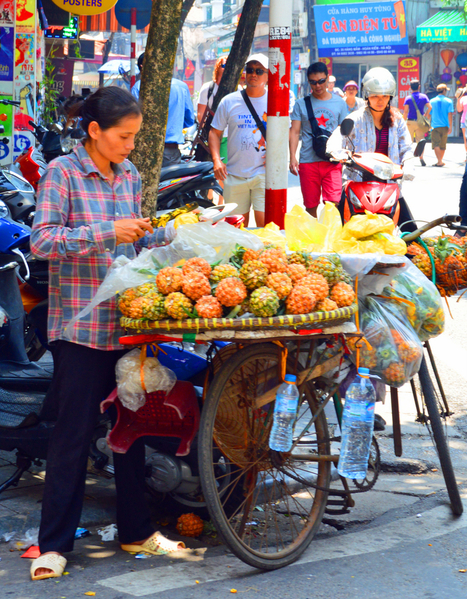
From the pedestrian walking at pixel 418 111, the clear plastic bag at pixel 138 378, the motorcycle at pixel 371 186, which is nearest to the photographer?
the clear plastic bag at pixel 138 378

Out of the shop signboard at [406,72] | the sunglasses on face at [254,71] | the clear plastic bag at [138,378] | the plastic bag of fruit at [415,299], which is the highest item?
the shop signboard at [406,72]

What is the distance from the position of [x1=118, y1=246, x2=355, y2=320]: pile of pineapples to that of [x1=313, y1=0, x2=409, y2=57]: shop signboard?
31.6 m

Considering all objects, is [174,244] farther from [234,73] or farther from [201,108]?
[201,108]

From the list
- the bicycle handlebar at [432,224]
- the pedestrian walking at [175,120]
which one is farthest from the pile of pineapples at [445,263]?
the pedestrian walking at [175,120]

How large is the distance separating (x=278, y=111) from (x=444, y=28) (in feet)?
91.7

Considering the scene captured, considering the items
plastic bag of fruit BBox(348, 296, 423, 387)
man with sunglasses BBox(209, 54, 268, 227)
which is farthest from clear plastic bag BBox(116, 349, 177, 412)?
man with sunglasses BBox(209, 54, 268, 227)

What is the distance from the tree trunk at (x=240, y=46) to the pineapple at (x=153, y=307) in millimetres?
5805

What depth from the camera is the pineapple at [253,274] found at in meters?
2.66

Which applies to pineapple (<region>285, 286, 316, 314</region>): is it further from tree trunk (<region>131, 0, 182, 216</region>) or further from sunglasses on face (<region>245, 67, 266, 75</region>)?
sunglasses on face (<region>245, 67, 266, 75</region>)

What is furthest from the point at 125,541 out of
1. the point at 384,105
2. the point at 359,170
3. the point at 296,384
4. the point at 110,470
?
the point at 384,105

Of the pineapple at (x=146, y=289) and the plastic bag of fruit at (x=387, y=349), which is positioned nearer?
the pineapple at (x=146, y=289)

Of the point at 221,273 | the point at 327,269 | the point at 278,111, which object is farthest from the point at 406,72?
the point at 221,273

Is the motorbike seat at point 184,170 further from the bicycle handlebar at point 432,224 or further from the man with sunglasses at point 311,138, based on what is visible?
the bicycle handlebar at point 432,224

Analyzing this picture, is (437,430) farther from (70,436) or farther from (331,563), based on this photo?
(70,436)
